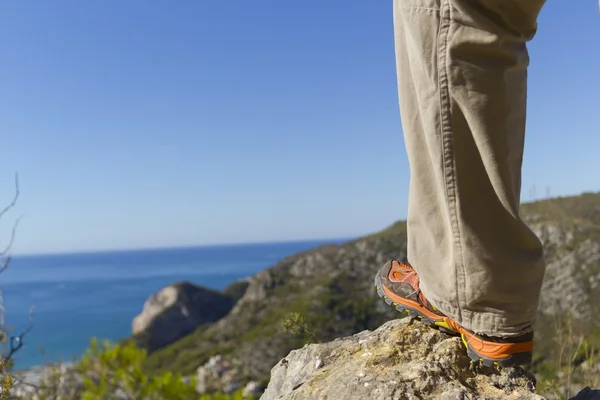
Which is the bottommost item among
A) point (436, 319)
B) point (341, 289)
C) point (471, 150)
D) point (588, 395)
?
point (341, 289)

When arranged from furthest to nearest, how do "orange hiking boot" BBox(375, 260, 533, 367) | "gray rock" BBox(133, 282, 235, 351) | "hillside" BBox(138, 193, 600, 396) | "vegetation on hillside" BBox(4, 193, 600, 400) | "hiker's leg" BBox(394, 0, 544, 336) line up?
"gray rock" BBox(133, 282, 235, 351)
"hillside" BBox(138, 193, 600, 396)
"vegetation on hillside" BBox(4, 193, 600, 400)
"orange hiking boot" BBox(375, 260, 533, 367)
"hiker's leg" BBox(394, 0, 544, 336)

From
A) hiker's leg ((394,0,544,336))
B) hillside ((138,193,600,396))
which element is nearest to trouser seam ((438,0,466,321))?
hiker's leg ((394,0,544,336))

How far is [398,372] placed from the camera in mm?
1640

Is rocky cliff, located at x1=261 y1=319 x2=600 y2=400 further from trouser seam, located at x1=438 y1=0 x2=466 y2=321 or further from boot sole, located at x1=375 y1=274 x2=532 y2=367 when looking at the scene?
trouser seam, located at x1=438 y1=0 x2=466 y2=321

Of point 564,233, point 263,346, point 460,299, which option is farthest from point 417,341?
point 564,233

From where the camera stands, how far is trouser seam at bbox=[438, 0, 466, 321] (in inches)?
50.7

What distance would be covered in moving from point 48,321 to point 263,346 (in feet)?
142

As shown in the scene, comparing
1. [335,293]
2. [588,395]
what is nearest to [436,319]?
[588,395]

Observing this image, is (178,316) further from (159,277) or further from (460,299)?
(159,277)

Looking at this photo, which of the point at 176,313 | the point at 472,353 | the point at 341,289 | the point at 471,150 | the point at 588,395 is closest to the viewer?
the point at 471,150

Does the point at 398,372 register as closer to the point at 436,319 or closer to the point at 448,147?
the point at 436,319

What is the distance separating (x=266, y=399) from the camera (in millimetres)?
2104

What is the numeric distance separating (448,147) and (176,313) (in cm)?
5503

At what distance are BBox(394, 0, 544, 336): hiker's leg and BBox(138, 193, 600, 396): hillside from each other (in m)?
25.2
